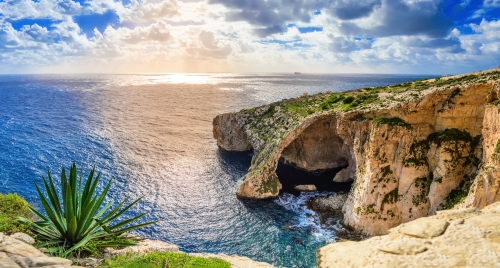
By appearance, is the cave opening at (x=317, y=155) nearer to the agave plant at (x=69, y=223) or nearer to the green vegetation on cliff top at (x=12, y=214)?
the green vegetation on cliff top at (x=12, y=214)

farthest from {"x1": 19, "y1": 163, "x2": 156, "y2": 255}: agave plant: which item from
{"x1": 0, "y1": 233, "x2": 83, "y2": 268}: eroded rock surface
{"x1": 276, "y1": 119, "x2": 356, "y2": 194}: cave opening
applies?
{"x1": 276, "y1": 119, "x2": 356, "y2": 194}: cave opening

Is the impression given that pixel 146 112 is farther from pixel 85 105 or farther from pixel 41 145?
pixel 41 145

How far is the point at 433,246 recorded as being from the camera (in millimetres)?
9266

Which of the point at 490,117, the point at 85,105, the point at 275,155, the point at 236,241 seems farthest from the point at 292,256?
the point at 85,105

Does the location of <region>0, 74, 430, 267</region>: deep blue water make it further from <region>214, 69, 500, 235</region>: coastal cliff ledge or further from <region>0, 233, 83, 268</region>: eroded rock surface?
<region>0, 233, 83, 268</region>: eroded rock surface

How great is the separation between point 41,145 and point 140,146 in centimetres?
2042

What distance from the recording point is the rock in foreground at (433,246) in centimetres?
869

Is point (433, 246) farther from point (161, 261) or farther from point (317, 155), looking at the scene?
point (317, 155)

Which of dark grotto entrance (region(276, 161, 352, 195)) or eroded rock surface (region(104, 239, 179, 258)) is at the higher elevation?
eroded rock surface (region(104, 239, 179, 258))

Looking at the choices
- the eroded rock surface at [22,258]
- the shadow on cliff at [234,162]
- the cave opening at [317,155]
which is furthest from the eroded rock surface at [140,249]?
the cave opening at [317,155]

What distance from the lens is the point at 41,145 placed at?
6719cm

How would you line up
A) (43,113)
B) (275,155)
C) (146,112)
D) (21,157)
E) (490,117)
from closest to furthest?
(490,117)
(275,155)
(21,157)
(43,113)
(146,112)

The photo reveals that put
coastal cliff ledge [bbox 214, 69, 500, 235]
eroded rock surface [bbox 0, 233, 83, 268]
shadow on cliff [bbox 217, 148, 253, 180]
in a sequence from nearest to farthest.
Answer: eroded rock surface [bbox 0, 233, 83, 268]
coastal cliff ledge [bbox 214, 69, 500, 235]
shadow on cliff [bbox 217, 148, 253, 180]

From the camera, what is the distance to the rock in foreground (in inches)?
342
